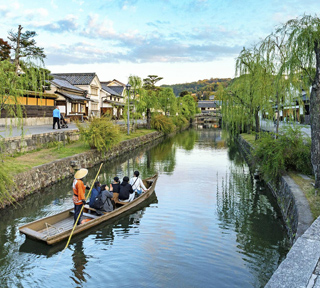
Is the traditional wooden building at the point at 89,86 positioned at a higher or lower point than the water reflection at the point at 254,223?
higher

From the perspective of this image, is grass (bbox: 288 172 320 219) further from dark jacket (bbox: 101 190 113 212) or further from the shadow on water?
dark jacket (bbox: 101 190 113 212)

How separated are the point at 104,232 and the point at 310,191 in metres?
6.29

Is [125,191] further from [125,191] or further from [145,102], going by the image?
[145,102]

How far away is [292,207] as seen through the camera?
352 inches

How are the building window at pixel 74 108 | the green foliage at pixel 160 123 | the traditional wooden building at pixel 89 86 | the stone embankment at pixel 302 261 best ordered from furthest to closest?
the traditional wooden building at pixel 89 86
the green foliage at pixel 160 123
the building window at pixel 74 108
the stone embankment at pixel 302 261

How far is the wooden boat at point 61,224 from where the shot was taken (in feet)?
25.5

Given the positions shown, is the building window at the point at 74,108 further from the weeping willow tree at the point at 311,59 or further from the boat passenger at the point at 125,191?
the weeping willow tree at the point at 311,59

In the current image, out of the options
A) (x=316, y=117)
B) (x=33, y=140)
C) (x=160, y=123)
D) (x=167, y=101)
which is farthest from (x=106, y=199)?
(x=167, y=101)

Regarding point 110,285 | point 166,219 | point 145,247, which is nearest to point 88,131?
point 166,219

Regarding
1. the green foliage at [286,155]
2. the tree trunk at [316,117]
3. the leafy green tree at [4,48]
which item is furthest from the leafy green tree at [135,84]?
the tree trunk at [316,117]

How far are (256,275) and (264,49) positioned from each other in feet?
39.0

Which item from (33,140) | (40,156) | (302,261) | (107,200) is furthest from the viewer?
(33,140)

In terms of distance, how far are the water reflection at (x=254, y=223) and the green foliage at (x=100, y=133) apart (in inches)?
312

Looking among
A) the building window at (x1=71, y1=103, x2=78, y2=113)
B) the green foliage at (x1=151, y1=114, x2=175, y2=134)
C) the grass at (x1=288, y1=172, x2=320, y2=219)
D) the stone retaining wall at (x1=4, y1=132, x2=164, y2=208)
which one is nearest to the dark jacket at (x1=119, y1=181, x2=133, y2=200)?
the stone retaining wall at (x1=4, y1=132, x2=164, y2=208)
